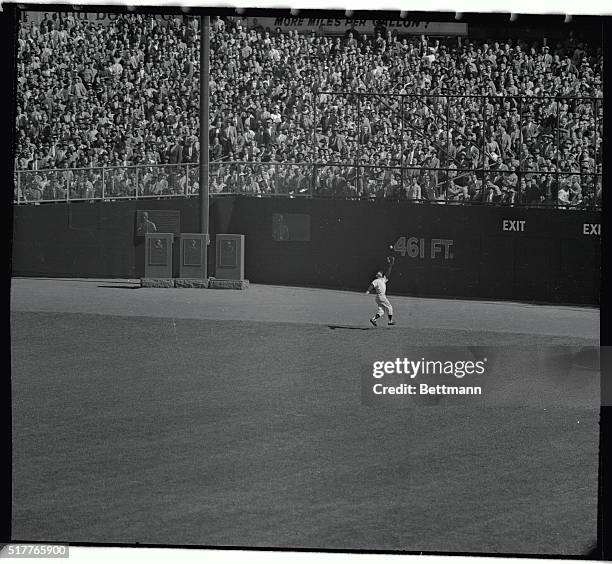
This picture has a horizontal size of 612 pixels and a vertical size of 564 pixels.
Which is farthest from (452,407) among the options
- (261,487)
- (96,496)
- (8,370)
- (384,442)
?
(8,370)

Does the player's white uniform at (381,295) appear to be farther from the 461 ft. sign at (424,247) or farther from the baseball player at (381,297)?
the 461 ft. sign at (424,247)

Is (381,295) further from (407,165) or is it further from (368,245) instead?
(407,165)

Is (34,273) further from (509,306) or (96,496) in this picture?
(96,496)

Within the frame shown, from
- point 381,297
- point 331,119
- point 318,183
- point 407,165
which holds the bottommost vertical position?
point 381,297

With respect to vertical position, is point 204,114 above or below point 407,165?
above

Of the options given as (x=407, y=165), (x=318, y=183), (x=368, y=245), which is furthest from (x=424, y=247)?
(x=318, y=183)

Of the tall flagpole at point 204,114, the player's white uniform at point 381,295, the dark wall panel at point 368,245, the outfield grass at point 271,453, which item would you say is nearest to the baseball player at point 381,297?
the player's white uniform at point 381,295

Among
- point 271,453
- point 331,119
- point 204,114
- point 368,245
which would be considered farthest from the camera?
point 368,245

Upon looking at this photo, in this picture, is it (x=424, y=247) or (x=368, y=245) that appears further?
(x=368, y=245)
